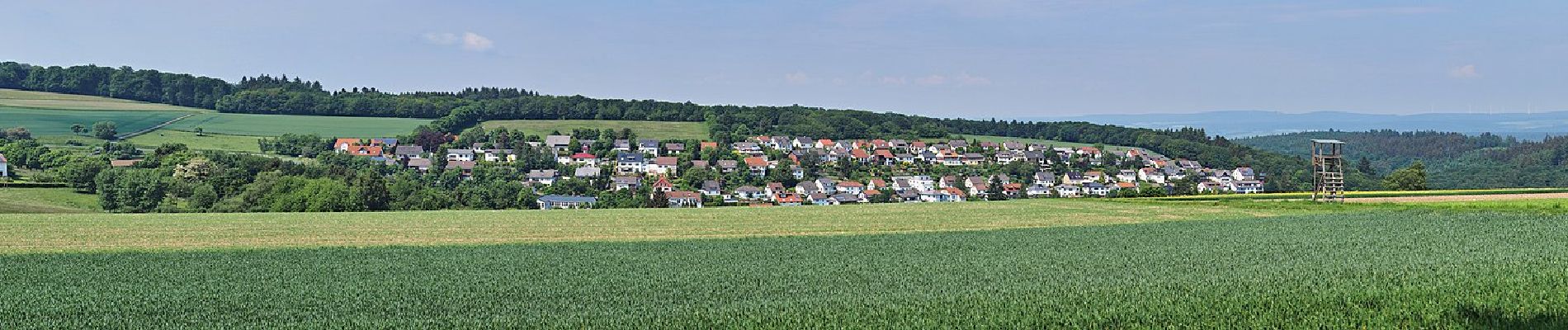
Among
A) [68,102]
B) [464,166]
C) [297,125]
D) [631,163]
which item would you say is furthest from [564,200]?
[68,102]

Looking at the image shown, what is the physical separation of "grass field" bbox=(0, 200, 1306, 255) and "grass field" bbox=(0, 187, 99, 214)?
18.0m

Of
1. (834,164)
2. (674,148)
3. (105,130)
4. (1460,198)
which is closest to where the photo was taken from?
(1460,198)

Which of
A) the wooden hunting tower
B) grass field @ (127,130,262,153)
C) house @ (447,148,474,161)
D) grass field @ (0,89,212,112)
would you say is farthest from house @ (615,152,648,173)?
the wooden hunting tower

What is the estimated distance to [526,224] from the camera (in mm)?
41375

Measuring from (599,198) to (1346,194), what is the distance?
49795 millimetres

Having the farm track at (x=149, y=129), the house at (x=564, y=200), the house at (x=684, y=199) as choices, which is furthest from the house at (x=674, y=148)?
the farm track at (x=149, y=129)

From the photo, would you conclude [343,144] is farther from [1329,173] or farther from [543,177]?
[1329,173]

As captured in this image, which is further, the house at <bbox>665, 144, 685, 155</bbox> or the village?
the house at <bbox>665, 144, 685, 155</bbox>

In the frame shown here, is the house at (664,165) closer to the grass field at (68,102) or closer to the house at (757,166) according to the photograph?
the house at (757,166)

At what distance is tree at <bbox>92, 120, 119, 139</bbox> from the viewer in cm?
11231

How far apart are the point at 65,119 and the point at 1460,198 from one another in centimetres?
12297

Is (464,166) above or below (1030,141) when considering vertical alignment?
below

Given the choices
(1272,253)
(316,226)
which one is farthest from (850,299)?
(316,226)

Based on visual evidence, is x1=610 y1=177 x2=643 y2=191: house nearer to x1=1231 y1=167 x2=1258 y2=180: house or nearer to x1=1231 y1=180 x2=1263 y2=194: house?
x1=1231 y1=180 x2=1263 y2=194: house
